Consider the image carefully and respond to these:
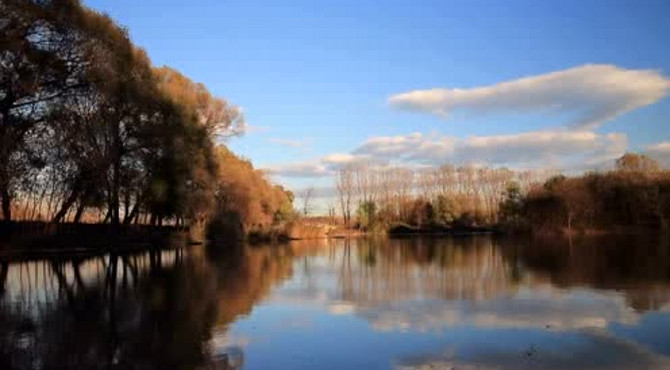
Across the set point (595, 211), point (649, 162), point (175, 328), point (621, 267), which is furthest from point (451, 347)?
point (649, 162)

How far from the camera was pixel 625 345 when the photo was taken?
366 inches

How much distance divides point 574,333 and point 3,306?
11.6 meters

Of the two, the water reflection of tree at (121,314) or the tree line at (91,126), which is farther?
the tree line at (91,126)

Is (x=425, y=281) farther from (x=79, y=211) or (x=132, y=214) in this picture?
(x=132, y=214)

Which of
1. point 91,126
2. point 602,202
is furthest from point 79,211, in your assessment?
point 602,202

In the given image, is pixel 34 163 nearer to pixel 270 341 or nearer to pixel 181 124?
pixel 181 124

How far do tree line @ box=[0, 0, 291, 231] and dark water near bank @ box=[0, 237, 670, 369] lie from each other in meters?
12.6

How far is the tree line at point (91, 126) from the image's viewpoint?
1212 inches

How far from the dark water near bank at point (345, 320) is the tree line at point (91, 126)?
1260 centimetres

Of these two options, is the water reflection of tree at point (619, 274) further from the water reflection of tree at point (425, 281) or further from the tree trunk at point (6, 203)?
the tree trunk at point (6, 203)

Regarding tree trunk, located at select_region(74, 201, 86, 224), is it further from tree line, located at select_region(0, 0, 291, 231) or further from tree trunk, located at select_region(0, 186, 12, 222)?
tree trunk, located at select_region(0, 186, 12, 222)

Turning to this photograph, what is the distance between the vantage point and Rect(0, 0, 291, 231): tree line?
101 ft

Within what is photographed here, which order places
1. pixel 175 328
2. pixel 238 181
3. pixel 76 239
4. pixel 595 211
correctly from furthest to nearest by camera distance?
1. pixel 595 211
2. pixel 238 181
3. pixel 76 239
4. pixel 175 328

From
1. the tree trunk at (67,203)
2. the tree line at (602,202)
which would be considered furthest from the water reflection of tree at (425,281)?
the tree line at (602,202)
